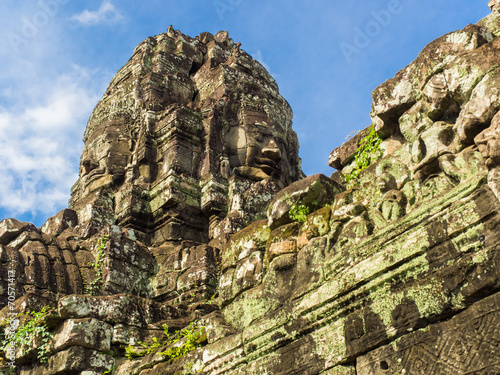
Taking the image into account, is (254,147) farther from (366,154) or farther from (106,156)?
(366,154)

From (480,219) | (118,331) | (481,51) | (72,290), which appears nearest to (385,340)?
(480,219)

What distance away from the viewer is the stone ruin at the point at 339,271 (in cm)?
389

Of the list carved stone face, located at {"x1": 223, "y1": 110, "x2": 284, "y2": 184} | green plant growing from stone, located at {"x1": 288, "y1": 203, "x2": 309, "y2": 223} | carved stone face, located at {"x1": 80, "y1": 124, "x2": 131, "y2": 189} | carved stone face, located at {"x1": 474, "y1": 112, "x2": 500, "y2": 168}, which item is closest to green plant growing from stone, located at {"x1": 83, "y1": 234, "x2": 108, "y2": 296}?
carved stone face, located at {"x1": 80, "y1": 124, "x2": 131, "y2": 189}

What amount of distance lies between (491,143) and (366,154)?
1.97m

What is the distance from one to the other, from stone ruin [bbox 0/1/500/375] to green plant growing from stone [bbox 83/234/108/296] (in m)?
0.03

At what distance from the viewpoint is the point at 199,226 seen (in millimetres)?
12711

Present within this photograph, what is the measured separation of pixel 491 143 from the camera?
407 centimetres

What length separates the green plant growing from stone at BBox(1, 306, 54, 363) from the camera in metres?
7.60

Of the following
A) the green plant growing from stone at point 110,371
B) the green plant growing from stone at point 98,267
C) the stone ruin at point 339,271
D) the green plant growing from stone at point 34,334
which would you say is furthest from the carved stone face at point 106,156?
the green plant growing from stone at point 110,371

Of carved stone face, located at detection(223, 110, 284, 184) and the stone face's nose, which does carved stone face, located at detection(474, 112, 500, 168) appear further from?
the stone face's nose

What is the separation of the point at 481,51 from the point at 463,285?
6.75 feet

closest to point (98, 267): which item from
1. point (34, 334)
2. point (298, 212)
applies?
point (34, 334)

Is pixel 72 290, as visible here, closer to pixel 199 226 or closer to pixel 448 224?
pixel 199 226

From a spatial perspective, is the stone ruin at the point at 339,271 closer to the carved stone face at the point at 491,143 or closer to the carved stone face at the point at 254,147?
the carved stone face at the point at 491,143
